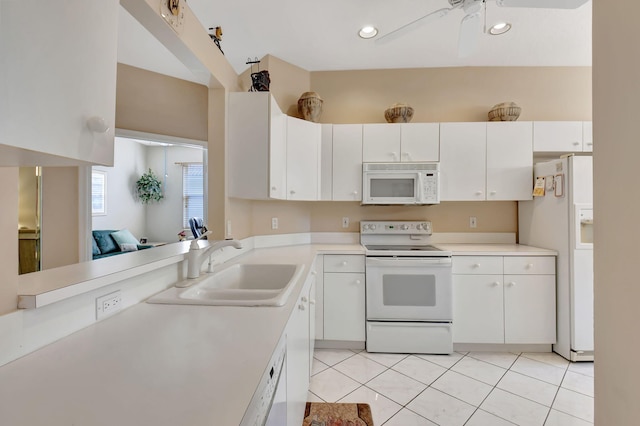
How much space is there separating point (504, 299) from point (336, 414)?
5.71 ft

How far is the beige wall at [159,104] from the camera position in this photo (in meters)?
2.79

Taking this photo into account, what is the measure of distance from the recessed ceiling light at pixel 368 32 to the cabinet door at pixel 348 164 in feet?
2.51

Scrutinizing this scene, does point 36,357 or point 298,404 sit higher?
point 36,357

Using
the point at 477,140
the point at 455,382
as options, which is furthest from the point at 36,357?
the point at 477,140

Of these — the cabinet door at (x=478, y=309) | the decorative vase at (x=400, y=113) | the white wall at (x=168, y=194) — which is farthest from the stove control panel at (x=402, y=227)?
the white wall at (x=168, y=194)

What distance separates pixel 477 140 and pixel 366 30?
1.45 metres

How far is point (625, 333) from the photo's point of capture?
0.81 metres

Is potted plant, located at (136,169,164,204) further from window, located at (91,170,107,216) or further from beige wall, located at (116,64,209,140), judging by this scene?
beige wall, located at (116,64,209,140)

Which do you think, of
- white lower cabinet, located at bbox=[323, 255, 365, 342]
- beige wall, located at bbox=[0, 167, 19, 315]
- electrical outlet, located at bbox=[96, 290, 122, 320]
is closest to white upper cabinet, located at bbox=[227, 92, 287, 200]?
white lower cabinet, located at bbox=[323, 255, 365, 342]

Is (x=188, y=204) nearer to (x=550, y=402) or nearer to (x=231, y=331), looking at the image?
(x=231, y=331)

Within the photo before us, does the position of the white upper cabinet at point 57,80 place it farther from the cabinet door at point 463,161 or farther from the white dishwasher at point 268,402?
the cabinet door at point 463,161

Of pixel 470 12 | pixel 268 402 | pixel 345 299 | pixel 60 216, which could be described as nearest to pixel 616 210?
pixel 268 402

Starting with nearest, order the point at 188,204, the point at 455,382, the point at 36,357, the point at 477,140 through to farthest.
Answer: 1. the point at 36,357
2. the point at 455,382
3. the point at 477,140
4. the point at 188,204

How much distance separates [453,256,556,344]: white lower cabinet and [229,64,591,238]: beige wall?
62 centimetres
